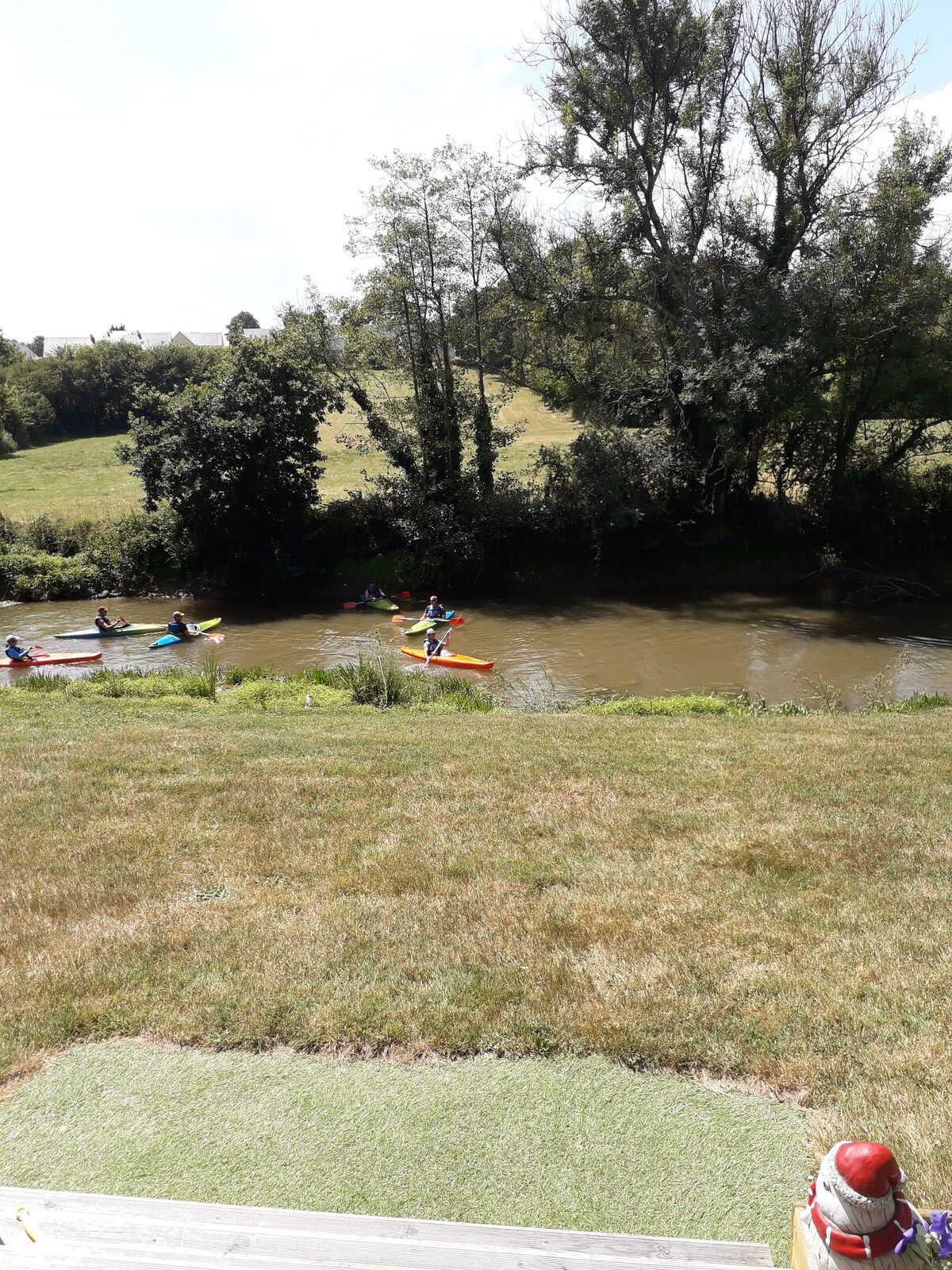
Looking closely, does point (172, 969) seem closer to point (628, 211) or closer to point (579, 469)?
point (579, 469)

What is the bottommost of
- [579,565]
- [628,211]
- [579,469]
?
[579,565]

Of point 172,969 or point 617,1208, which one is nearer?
point 617,1208

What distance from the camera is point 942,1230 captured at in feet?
7.15

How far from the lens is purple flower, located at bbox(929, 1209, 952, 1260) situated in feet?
7.03

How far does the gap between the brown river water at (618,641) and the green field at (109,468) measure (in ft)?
20.0

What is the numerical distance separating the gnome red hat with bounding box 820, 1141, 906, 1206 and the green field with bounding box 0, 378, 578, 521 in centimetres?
2448

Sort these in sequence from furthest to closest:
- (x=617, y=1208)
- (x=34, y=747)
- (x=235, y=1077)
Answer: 1. (x=34, y=747)
2. (x=235, y=1077)
3. (x=617, y=1208)

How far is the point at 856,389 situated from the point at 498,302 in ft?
32.6

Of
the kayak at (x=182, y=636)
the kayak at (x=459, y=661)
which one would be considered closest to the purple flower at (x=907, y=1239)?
the kayak at (x=459, y=661)

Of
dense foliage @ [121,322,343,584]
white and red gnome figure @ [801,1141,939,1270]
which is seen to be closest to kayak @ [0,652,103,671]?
dense foliage @ [121,322,343,584]

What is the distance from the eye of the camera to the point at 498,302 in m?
24.5

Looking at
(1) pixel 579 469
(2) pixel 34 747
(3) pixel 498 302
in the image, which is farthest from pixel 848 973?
(3) pixel 498 302

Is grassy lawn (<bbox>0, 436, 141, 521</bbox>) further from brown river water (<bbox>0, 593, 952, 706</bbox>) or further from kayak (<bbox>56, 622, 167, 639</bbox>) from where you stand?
kayak (<bbox>56, 622, 167, 639</bbox>)

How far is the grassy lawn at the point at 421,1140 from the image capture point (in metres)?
2.95
